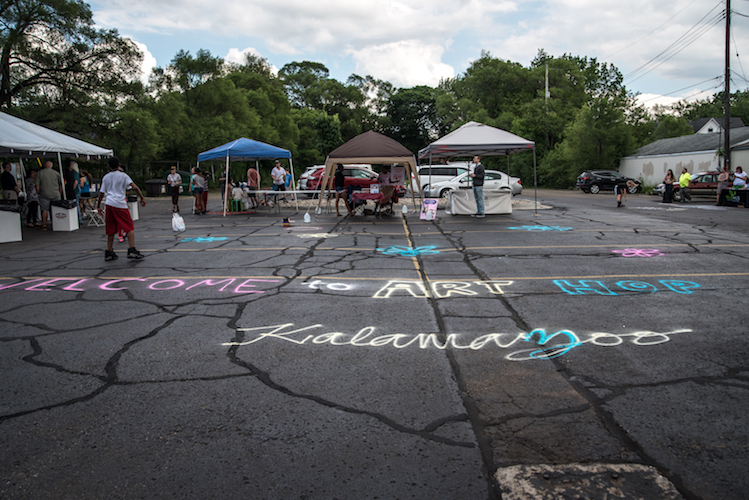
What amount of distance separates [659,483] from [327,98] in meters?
78.4

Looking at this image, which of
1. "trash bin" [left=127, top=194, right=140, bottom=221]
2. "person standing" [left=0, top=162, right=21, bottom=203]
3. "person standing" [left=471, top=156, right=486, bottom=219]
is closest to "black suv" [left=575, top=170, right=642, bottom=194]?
"person standing" [left=471, top=156, right=486, bottom=219]

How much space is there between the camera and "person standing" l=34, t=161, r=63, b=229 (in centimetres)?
1344

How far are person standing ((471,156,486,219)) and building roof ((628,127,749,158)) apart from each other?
23.1 m

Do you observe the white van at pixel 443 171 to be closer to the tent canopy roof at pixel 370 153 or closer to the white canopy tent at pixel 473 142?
the white canopy tent at pixel 473 142

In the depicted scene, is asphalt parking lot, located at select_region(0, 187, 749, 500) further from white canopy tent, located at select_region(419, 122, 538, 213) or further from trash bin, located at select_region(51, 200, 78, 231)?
white canopy tent, located at select_region(419, 122, 538, 213)

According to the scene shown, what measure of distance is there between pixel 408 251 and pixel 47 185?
1068 centimetres

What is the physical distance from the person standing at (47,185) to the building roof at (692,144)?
34587mm

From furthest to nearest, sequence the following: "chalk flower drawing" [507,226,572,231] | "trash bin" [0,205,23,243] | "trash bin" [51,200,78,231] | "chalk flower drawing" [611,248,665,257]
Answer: "trash bin" [51,200,78,231], "chalk flower drawing" [507,226,572,231], "trash bin" [0,205,23,243], "chalk flower drawing" [611,248,665,257]

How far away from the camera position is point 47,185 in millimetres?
13570

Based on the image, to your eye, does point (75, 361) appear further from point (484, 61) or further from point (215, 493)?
point (484, 61)

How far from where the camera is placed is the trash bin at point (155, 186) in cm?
3163

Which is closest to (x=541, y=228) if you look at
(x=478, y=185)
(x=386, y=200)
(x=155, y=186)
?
(x=478, y=185)

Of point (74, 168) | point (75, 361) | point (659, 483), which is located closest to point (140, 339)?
point (75, 361)

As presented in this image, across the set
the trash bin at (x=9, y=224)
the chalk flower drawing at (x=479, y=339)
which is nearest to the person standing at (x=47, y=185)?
the trash bin at (x=9, y=224)
